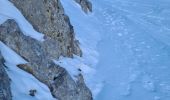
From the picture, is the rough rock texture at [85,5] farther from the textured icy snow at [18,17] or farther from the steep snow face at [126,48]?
the textured icy snow at [18,17]

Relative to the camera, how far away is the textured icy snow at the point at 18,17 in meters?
11.6

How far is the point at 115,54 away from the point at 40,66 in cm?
675

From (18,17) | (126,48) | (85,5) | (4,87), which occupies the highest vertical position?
(18,17)

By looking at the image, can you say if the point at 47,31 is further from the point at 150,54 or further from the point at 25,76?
the point at 150,54

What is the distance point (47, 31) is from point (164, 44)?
735 centimetres

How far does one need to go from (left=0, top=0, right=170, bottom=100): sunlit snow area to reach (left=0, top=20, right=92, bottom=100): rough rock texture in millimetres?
314

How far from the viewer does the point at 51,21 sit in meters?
13.9

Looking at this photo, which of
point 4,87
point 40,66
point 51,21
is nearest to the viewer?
point 4,87

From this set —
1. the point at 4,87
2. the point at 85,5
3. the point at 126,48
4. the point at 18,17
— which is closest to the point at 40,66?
the point at 18,17

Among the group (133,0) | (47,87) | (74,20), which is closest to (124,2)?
(133,0)

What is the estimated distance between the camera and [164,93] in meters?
13.3

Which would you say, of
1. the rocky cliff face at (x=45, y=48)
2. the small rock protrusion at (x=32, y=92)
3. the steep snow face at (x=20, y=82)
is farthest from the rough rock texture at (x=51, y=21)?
the small rock protrusion at (x=32, y=92)

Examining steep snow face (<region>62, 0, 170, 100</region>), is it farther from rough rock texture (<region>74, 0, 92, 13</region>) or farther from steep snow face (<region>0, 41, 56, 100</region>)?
steep snow face (<region>0, 41, 56, 100</region>)

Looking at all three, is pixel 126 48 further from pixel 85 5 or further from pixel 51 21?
pixel 85 5
